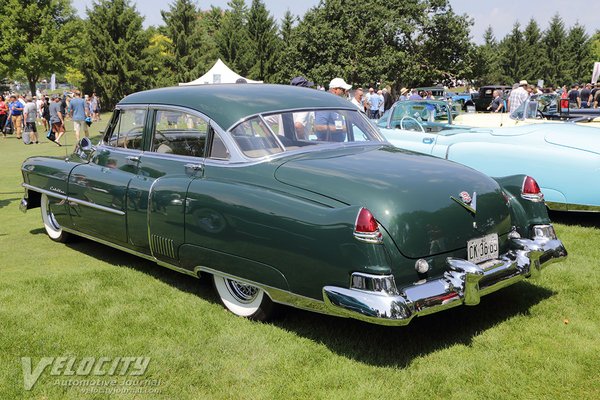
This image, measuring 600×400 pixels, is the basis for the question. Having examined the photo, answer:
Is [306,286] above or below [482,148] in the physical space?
below

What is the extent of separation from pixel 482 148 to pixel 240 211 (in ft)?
14.0

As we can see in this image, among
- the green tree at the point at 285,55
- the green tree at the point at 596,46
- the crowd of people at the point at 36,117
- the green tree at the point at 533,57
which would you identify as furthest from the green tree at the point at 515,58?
the crowd of people at the point at 36,117

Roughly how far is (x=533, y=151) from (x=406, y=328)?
3.56m

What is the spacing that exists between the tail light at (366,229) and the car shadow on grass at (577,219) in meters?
4.63

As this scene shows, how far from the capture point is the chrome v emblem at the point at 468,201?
149 inches

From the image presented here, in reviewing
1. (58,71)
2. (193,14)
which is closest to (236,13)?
(193,14)

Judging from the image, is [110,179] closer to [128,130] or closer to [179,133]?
[128,130]

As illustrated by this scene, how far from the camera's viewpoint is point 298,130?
475cm

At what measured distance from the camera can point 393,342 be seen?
3.89m

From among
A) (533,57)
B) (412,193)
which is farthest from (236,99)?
(533,57)

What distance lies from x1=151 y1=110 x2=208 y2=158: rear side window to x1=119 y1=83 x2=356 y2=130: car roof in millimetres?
96

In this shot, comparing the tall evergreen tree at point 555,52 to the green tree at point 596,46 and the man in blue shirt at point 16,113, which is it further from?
the man in blue shirt at point 16,113

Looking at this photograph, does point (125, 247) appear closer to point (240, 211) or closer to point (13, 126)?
point (240, 211)

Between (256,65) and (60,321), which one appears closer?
(60,321)
